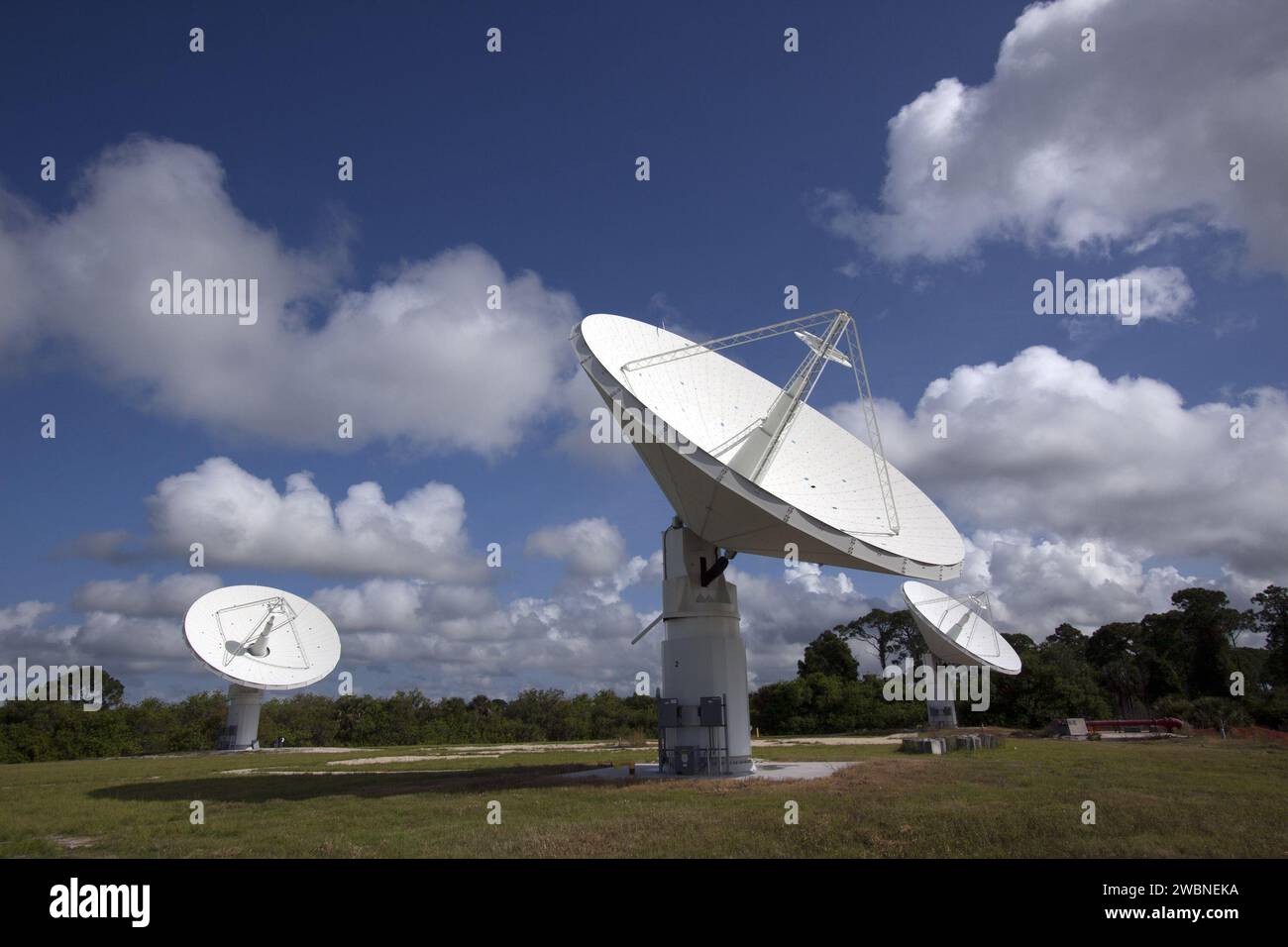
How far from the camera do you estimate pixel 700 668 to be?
23734mm

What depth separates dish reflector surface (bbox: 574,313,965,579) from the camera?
65.0 feet

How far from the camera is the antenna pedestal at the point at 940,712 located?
51.3 meters

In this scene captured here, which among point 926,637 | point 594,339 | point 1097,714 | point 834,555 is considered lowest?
point 1097,714

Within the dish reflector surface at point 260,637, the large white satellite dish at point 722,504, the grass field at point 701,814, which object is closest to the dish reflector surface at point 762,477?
the large white satellite dish at point 722,504

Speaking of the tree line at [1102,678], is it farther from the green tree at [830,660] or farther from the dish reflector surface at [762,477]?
the dish reflector surface at [762,477]

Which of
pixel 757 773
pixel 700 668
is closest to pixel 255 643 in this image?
pixel 700 668

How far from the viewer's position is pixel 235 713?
53781 millimetres

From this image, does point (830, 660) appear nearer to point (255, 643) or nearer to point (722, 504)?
point (255, 643)

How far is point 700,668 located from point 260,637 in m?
36.4

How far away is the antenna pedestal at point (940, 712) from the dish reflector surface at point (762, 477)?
95.1ft

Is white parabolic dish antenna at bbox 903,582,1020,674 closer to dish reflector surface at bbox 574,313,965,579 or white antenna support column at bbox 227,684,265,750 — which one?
dish reflector surface at bbox 574,313,965,579
